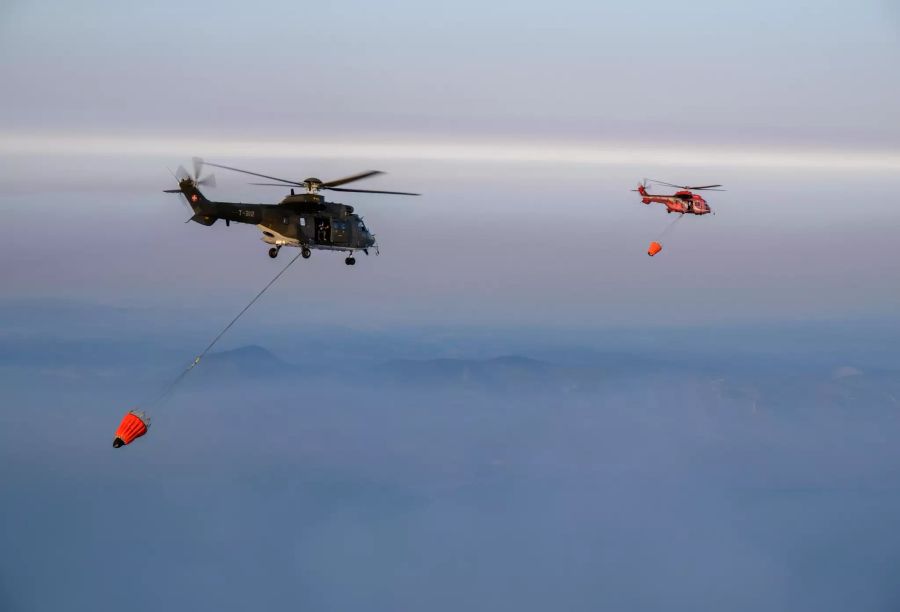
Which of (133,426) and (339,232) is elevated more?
(339,232)

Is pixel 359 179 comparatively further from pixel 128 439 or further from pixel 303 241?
pixel 128 439

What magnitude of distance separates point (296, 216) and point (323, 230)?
369 cm

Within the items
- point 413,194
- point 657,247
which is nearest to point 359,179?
point 413,194

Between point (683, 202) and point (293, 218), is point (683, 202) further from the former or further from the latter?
point (293, 218)

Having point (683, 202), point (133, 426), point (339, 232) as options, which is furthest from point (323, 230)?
point (683, 202)

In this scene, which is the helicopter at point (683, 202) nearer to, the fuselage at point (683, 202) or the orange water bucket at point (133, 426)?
the fuselage at point (683, 202)

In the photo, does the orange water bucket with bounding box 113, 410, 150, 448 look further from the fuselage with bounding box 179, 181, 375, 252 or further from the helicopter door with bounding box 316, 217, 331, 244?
the helicopter door with bounding box 316, 217, 331, 244

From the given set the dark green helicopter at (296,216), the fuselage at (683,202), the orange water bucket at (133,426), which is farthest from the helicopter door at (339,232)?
the fuselage at (683,202)

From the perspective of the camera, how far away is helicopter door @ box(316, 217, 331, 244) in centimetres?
10812

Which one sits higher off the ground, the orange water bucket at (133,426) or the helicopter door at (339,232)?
the helicopter door at (339,232)

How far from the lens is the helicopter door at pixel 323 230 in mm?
108125

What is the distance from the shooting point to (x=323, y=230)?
109 meters

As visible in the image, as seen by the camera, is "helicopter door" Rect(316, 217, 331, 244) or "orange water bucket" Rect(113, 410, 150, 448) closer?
"orange water bucket" Rect(113, 410, 150, 448)

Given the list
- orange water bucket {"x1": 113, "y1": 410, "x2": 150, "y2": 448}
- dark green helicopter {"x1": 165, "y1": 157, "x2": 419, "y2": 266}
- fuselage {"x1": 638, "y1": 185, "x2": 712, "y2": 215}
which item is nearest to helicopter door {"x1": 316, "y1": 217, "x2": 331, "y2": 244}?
dark green helicopter {"x1": 165, "y1": 157, "x2": 419, "y2": 266}
